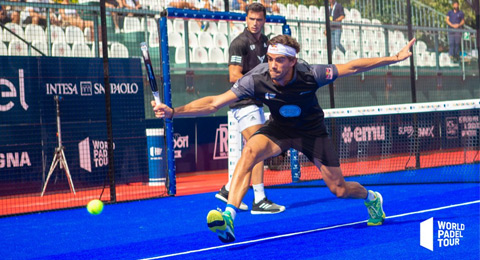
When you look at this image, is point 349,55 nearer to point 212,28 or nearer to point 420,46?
point 212,28

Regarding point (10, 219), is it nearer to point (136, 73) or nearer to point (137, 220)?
point (137, 220)

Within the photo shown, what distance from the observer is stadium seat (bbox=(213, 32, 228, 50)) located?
16.6 meters

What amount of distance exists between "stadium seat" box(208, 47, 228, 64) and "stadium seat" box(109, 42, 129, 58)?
9.40ft

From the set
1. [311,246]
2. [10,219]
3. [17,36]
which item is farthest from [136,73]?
[311,246]

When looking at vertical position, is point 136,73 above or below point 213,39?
below

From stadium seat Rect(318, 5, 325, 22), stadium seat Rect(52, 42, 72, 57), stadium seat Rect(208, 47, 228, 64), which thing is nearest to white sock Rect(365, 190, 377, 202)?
stadium seat Rect(318, 5, 325, 22)

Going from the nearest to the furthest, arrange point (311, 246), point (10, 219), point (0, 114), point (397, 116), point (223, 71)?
point (311, 246) < point (10, 219) < point (0, 114) < point (397, 116) < point (223, 71)

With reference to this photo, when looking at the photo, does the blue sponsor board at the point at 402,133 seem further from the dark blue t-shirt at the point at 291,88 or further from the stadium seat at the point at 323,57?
the dark blue t-shirt at the point at 291,88

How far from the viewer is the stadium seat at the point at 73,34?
1262 centimetres

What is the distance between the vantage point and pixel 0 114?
11.1 m

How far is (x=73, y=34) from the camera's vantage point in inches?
495

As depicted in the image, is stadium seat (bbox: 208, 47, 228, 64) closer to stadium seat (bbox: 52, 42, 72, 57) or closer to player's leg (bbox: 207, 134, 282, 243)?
stadium seat (bbox: 52, 42, 72, 57)

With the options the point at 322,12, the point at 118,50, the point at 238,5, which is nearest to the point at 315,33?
the point at 322,12

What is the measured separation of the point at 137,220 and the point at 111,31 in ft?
21.5
